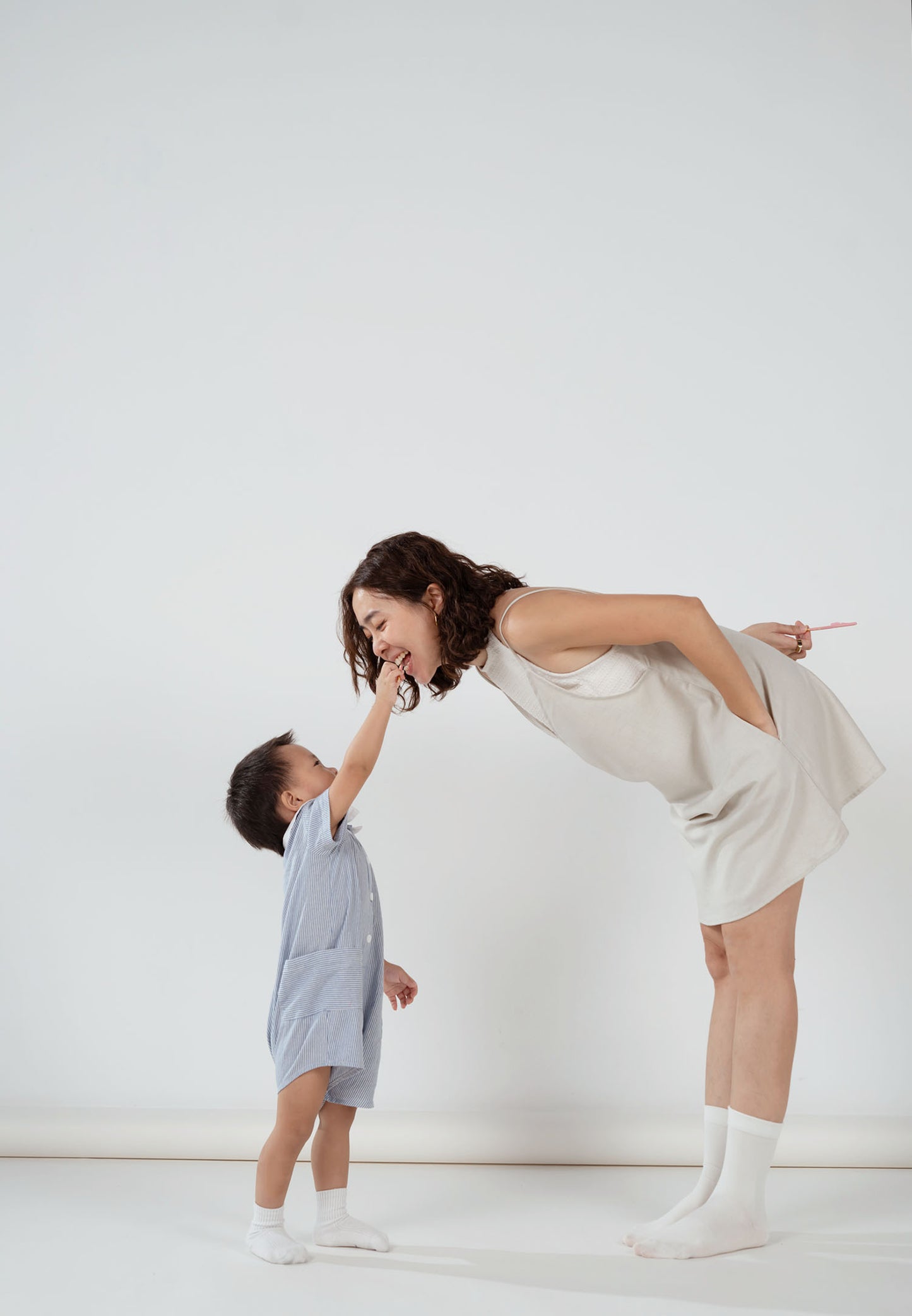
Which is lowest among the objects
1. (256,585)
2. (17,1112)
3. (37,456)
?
(17,1112)

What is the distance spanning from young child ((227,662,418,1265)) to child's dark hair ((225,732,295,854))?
0.05 m

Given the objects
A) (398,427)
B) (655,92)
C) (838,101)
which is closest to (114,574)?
(398,427)

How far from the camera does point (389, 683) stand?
141 centimetres

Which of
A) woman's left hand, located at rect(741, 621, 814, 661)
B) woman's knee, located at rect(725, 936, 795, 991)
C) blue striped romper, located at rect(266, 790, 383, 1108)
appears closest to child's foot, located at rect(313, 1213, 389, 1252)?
blue striped romper, located at rect(266, 790, 383, 1108)

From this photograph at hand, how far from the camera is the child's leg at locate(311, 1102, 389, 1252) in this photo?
142 cm

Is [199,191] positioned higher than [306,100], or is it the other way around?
[306,100]

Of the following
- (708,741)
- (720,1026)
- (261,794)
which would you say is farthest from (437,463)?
(720,1026)

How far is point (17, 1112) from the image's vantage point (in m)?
1.92

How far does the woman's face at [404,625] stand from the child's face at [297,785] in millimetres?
238

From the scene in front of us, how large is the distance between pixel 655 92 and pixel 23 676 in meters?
1.80

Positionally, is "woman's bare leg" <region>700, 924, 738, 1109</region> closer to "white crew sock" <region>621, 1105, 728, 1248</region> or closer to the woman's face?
"white crew sock" <region>621, 1105, 728, 1248</region>

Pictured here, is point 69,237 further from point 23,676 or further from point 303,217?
point 23,676

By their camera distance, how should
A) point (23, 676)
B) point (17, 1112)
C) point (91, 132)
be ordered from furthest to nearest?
point (91, 132) → point (23, 676) → point (17, 1112)

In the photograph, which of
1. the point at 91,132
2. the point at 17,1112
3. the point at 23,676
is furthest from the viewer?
the point at 91,132
